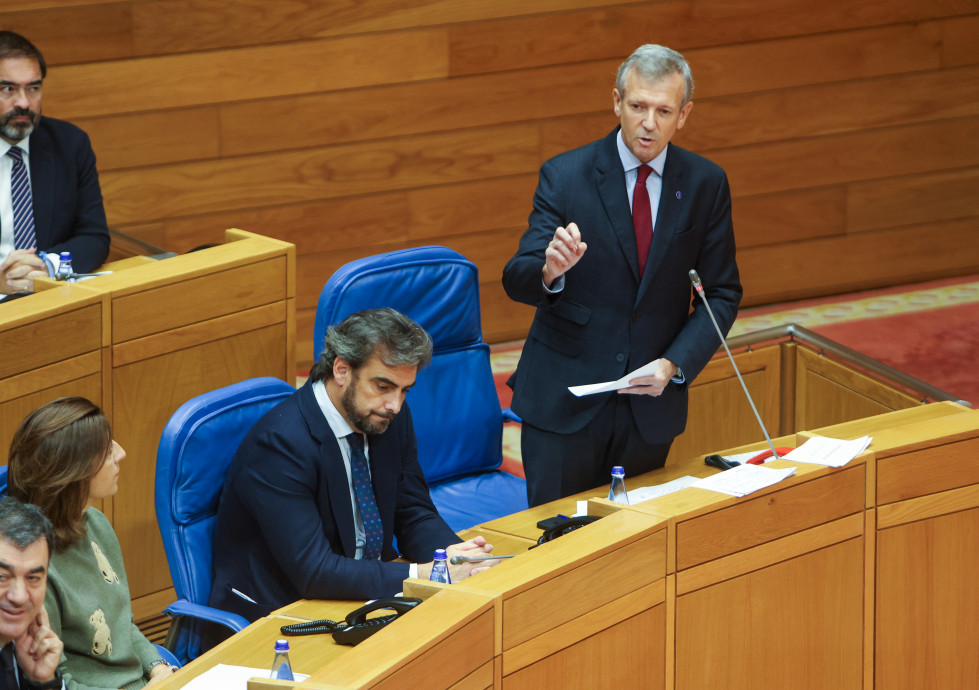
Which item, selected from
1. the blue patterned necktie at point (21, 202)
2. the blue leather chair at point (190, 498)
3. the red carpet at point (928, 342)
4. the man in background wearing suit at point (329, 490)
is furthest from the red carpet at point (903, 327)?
the blue leather chair at point (190, 498)

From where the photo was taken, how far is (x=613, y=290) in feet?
9.71

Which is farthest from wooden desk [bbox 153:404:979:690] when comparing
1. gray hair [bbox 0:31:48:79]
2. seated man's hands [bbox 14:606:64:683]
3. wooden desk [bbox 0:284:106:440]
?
gray hair [bbox 0:31:48:79]

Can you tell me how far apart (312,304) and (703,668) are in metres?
2.93

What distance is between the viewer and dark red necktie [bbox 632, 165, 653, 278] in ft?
9.79

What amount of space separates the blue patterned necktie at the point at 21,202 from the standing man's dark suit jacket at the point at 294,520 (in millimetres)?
1275

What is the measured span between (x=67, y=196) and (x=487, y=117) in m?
1.97

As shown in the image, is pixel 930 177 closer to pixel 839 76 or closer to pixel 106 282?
pixel 839 76

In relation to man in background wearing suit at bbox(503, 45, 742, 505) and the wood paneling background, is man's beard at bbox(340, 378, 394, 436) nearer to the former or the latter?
man in background wearing suit at bbox(503, 45, 742, 505)

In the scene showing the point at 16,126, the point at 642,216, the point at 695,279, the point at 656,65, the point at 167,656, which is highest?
the point at 656,65

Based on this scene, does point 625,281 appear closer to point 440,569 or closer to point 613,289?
point 613,289

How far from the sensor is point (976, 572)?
2.89 metres

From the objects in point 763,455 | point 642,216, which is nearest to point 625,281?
point 642,216

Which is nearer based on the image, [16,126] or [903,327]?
[16,126]

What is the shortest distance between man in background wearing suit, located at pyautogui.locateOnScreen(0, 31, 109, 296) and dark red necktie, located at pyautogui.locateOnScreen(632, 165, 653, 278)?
1512 mm
